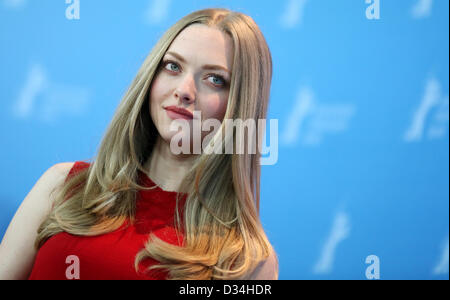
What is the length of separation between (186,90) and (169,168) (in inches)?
9.1

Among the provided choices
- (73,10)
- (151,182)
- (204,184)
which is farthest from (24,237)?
(73,10)

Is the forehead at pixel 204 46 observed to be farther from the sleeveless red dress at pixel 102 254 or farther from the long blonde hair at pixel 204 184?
the sleeveless red dress at pixel 102 254

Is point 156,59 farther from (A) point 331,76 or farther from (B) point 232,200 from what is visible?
(A) point 331,76

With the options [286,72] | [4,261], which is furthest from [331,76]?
[4,261]

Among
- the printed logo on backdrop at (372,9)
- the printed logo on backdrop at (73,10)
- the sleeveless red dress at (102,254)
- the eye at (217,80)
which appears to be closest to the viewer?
the sleeveless red dress at (102,254)

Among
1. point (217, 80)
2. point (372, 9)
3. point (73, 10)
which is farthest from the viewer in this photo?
point (372, 9)

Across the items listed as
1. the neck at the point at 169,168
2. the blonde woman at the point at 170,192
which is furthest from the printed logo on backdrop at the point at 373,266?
the neck at the point at 169,168

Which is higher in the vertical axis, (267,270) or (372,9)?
(372,9)

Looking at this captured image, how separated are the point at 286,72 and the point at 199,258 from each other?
99cm

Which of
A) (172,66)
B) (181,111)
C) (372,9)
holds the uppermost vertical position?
(372,9)

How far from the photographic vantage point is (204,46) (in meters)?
1.37

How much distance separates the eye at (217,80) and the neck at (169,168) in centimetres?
20

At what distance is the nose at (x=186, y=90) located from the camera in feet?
4.39

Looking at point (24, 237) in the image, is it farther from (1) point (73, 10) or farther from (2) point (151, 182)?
(1) point (73, 10)
